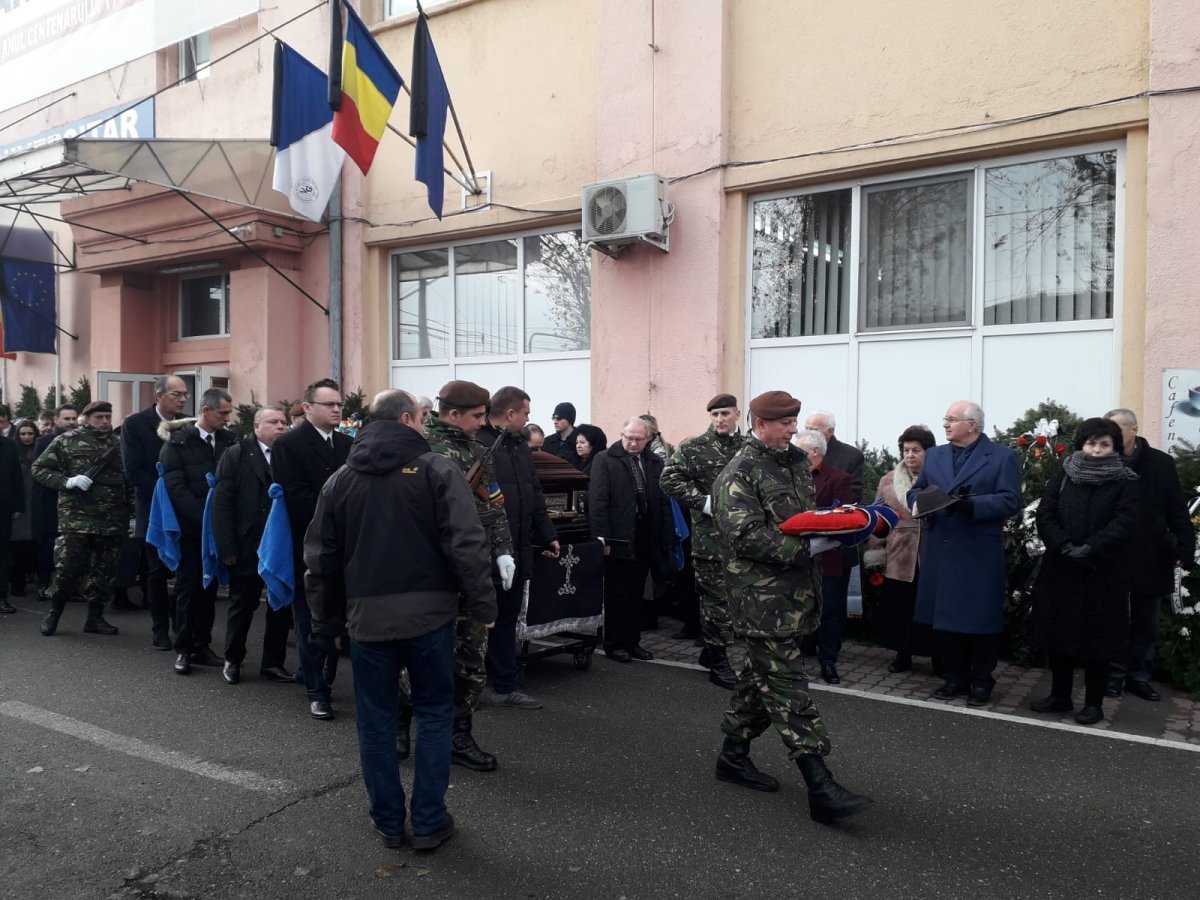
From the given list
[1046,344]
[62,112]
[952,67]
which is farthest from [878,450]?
[62,112]

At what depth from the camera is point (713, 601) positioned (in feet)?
21.3

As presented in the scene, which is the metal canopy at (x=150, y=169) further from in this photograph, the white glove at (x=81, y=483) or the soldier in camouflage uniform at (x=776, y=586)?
the soldier in camouflage uniform at (x=776, y=586)

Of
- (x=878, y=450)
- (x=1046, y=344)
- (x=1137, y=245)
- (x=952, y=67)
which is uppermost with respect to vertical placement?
(x=952, y=67)

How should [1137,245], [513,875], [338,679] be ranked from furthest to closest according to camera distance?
[1137,245]
[338,679]
[513,875]

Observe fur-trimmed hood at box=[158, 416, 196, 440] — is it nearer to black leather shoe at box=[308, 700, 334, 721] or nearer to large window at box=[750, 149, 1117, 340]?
black leather shoe at box=[308, 700, 334, 721]

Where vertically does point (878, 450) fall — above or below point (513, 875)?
above

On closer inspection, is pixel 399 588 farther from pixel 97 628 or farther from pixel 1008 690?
pixel 97 628

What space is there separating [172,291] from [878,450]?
11642 mm

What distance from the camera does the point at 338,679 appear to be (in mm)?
6711

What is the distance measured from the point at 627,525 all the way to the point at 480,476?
229 centimetres

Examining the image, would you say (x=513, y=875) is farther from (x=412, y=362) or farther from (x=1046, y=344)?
(x=412, y=362)

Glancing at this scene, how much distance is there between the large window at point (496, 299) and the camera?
11664 mm

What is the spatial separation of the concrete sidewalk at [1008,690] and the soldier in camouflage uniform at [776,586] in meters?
2.26

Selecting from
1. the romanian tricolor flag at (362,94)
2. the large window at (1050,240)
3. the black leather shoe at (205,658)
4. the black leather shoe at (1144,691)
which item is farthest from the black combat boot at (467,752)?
the romanian tricolor flag at (362,94)
